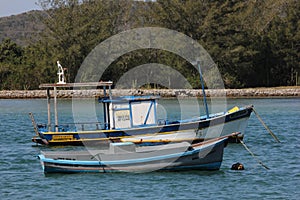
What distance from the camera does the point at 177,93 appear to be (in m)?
71.8

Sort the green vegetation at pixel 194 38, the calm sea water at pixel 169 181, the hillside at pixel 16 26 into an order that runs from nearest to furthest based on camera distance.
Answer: the calm sea water at pixel 169 181 < the green vegetation at pixel 194 38 < the hillside at pixel 16 26

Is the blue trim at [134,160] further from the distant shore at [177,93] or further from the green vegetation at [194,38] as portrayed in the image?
the green vegetation at [194,38]

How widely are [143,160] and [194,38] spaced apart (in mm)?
50363

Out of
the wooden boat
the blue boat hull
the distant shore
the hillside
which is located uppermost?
the hillside

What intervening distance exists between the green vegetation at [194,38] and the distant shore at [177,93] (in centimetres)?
195

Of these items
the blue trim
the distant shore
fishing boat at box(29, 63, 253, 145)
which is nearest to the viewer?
the blue trim

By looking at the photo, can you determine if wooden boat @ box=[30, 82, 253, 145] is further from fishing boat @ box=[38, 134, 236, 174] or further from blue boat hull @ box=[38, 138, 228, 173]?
blue boat hull @ box=[38, 138, 228, 173]

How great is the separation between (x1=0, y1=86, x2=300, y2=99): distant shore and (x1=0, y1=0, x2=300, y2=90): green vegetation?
6.41 feet

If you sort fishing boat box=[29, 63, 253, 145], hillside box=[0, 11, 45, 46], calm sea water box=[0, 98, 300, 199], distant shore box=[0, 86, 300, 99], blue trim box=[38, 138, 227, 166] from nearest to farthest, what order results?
calm sea water box=[0, 98, 300, 199], blue trim box=[38, 138, 227, 166], fishing boat box=[29, 63, 253, 145], distant shore box=[0, 86, 300, 99], hillside box=[0, 11, 45, 46]

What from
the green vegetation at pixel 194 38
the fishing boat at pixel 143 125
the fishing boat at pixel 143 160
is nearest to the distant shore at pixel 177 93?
the green vegetation at pixel 194 38

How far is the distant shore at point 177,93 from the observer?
6862 centimetres

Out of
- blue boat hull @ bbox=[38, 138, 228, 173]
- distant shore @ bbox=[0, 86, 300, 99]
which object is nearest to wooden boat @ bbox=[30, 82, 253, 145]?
blue boat hull @ bbox=[38, 138, 228, 173]

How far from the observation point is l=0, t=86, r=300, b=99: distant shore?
6862 centimetres

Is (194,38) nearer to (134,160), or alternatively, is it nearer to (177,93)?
(177,93)
